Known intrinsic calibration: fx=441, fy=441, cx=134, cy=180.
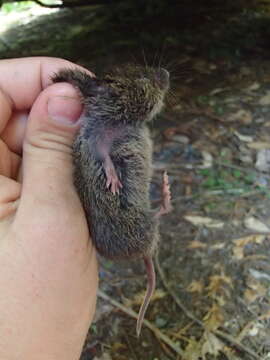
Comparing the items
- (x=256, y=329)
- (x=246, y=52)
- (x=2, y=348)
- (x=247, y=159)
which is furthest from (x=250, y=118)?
(x=2, y=348)

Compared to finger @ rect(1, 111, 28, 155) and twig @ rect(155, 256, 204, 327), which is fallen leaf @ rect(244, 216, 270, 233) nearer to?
twig @ rect(155, 256, 204, 327)

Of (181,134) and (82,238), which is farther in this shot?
(181,134)

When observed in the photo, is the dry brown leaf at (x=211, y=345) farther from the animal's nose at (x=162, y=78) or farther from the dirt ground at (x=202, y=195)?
the animal's nose at (x=162, y=78)

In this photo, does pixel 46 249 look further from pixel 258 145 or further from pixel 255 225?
pixel 258 145

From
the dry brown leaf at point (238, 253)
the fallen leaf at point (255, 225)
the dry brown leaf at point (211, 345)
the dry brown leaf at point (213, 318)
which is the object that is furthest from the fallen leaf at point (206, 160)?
the dry brown leaf at point (211, 345)

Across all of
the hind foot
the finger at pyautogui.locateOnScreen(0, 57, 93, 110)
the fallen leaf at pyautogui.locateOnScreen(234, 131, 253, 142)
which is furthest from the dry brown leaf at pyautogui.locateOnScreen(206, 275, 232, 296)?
the finger at pyautogui.locateOnScreen(0, 57, 93, 110)

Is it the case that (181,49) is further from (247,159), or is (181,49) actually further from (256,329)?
(256,329)
